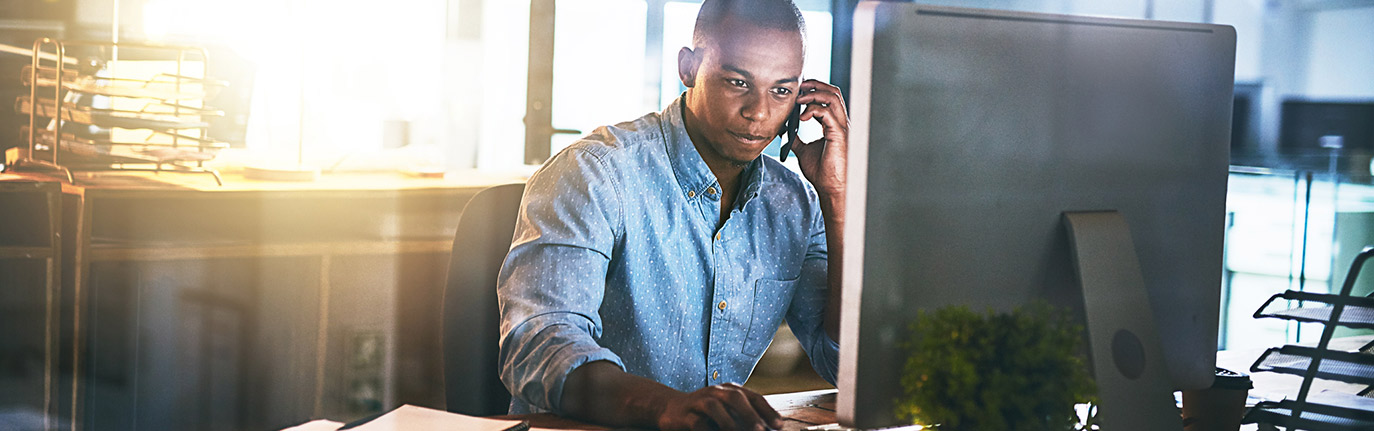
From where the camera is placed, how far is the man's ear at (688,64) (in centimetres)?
136

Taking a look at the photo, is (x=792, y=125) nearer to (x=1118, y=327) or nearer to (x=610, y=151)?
(x=610, y=151)

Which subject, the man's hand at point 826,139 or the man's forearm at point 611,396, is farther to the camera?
the man's hand at point 826,139

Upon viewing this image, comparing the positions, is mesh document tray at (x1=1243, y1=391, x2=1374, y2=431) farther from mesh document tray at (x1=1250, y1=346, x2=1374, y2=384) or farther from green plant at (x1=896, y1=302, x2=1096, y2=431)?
green plant at (x1=896, y1=302, x2=1096, y2=431)

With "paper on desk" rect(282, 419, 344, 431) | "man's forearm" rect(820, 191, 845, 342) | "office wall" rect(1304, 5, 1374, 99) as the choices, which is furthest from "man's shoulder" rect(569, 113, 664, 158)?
"office wall" rect(1304, 5, 1374, 99)

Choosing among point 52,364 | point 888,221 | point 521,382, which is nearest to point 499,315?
point 521,382

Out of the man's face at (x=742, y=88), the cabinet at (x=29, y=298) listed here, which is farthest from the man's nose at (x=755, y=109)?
the cabinet at (x=29, y=298)

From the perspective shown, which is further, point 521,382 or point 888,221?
point 521,382

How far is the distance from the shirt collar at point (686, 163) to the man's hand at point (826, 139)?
8 centimetres

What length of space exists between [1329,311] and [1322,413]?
0.11 m

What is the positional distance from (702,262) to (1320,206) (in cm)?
259

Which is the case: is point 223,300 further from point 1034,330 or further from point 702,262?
point 1034,330

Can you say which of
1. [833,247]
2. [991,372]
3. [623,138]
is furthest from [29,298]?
[991,372]

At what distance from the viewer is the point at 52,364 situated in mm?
2139

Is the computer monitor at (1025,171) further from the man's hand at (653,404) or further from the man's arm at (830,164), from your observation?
the man's arm at (830,164)
